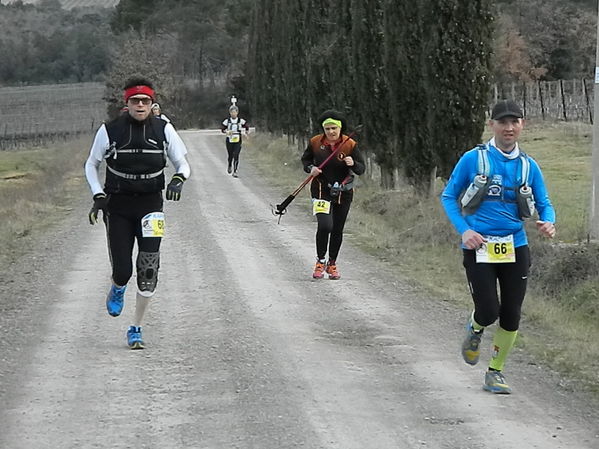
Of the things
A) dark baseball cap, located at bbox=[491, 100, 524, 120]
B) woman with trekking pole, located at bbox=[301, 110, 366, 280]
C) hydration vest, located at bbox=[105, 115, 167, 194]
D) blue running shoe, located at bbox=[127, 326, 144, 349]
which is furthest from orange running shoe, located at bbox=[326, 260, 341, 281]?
dark baseball cap, located at bbox=[491, 100, 524, 120]

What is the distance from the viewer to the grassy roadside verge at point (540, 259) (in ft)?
30.6

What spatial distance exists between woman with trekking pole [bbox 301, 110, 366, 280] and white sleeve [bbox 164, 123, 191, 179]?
367 cm

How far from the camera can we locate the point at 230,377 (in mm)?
7906

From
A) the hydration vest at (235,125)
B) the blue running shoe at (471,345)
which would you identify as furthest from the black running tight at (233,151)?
the blue running shoe at (471,345)

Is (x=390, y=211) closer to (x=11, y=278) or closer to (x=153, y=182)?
(x=11, y=278)

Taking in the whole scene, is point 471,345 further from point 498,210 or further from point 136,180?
point 136,180

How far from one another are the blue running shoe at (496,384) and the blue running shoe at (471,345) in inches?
7.6

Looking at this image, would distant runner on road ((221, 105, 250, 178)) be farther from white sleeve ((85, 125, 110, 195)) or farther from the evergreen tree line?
white sleeve ((85, 125, 110, 195))

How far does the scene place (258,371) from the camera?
8086mm

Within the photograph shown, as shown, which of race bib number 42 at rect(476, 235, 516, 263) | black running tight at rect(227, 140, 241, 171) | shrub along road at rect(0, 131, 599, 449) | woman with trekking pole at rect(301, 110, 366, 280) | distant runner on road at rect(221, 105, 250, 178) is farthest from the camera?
black running tight at rect(227, 140, 241, 171)

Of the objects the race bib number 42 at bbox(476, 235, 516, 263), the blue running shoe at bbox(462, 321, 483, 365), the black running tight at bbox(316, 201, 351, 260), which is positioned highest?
the race bib number 42 at bbox(476, 235, 516, 263)

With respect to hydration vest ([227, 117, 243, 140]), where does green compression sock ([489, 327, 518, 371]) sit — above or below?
above

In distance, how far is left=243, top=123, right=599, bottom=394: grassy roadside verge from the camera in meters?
9.34

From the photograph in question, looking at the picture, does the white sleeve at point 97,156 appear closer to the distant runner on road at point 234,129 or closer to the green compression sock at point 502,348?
the green compression sock at point 502,348
